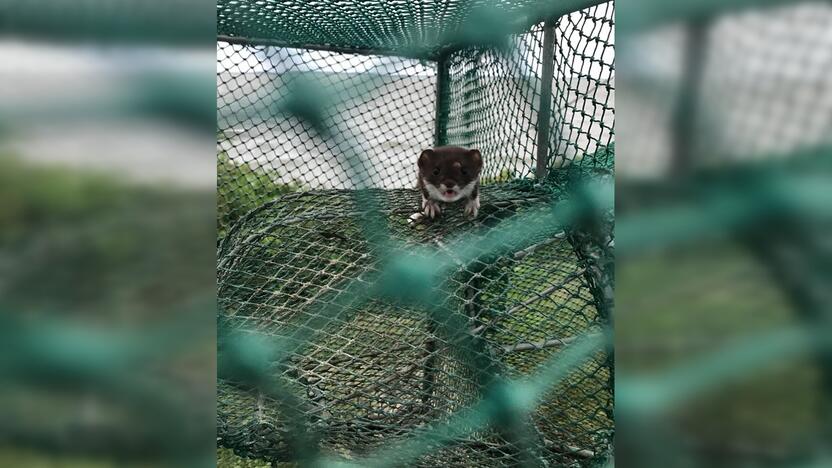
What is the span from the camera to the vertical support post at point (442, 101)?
2158mm

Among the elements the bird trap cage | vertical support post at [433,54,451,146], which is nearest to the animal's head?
the bird trap cage

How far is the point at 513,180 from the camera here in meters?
1.81

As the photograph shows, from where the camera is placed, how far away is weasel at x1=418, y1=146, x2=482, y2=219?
1847 millimetres

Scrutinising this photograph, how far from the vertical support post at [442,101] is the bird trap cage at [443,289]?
1.01ft
